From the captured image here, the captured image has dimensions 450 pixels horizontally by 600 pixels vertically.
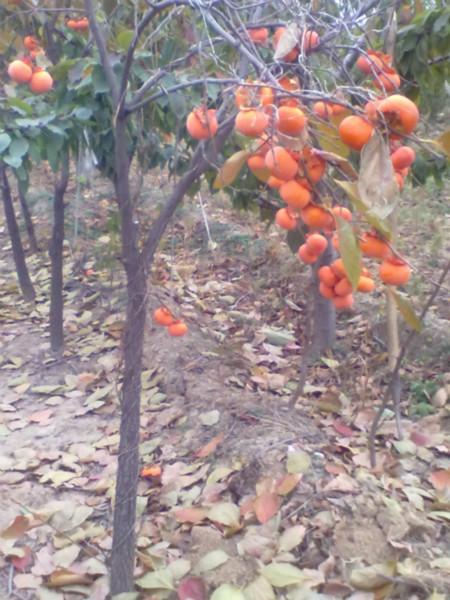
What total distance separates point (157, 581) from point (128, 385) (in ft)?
1.85

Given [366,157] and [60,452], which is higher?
[366,157]

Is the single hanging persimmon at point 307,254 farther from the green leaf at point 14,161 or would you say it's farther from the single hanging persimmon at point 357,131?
the green leaf at point 14,161

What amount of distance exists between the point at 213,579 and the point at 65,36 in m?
2.41

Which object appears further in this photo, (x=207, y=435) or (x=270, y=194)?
(x=270, y=194)

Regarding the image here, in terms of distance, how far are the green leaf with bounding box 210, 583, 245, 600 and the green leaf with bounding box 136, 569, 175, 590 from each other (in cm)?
16

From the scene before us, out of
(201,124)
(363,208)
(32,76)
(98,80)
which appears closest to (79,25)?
(32,76)

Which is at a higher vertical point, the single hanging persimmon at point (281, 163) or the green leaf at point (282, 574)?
the single hanging persimmon at point (281, 163)

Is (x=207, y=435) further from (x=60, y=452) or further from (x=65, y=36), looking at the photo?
(x=65, y=36)

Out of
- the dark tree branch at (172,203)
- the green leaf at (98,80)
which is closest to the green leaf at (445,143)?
the dark tree branch at (172,203)

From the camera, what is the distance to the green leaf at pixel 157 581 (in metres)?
2.09

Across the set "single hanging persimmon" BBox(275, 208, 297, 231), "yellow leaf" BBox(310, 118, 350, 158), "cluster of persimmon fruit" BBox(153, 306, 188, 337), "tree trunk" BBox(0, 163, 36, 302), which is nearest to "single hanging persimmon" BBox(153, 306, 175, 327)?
"cluster of persimmon fruit" BBox(153, 306, 188, 337)

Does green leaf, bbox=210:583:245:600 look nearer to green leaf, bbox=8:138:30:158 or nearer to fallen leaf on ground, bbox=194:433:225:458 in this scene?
fallen leaf on ground, bbox=194:433:225:458

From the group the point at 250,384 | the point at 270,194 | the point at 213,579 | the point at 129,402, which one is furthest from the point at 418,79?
the point at 213,579

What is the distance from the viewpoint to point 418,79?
288 cm
